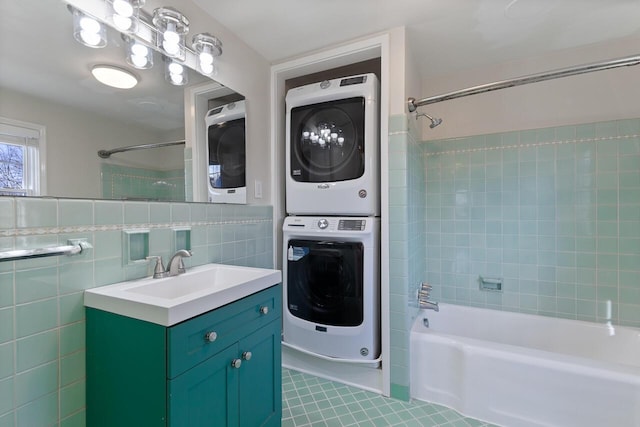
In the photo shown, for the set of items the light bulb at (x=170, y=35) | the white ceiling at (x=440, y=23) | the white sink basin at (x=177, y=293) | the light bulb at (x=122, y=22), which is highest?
the white ceiling at (x=440, y=23)

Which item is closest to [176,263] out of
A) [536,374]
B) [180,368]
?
[180,368]

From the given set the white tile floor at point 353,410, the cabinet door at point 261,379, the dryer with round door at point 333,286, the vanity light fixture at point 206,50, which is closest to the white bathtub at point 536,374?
the white tile floor at point 353,410

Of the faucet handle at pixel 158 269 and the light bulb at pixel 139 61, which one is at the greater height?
the light bulb at pixel 139 61

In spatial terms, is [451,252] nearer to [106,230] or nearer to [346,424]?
[346,424]

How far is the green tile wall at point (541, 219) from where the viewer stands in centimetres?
186

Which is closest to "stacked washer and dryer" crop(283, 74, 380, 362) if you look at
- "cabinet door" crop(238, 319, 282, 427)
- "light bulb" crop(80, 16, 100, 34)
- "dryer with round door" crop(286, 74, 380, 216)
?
"dryer with round door" crop(286, 74, 380, 216)

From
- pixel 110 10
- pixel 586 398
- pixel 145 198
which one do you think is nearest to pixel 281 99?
pixel 110 10

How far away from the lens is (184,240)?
1420 mm

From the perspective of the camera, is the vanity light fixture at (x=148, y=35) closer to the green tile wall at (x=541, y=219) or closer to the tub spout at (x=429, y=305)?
the green tile wall at (x=541, y=219)

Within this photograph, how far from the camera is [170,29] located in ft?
4.29

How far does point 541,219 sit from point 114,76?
2740mm

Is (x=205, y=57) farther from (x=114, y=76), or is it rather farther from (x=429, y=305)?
(x=429, y=305)

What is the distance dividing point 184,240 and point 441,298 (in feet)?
6.75

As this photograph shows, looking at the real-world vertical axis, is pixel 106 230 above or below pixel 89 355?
above
